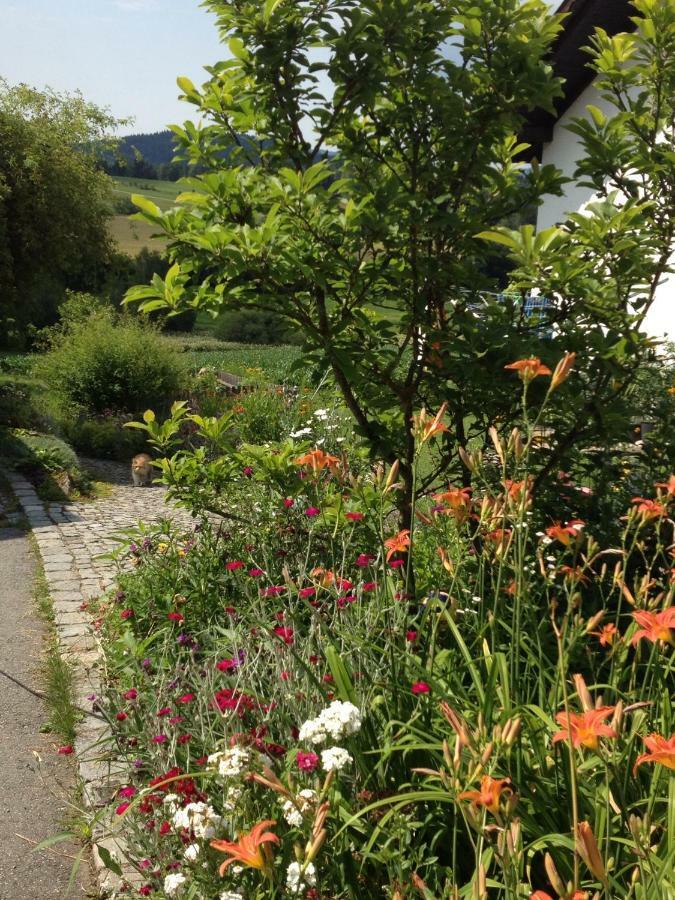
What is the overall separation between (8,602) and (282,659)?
3509mm

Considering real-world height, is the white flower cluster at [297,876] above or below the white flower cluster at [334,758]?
below

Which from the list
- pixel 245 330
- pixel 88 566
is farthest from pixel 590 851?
pixel 245 330

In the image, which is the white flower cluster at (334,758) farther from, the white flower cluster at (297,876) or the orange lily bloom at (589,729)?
the orange lily bloom at (589,729)

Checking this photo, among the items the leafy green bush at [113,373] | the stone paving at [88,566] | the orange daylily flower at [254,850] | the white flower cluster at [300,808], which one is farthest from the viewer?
the leafy green bush at [113,373]

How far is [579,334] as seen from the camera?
12.0ft

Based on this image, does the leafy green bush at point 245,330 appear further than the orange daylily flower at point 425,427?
Yes

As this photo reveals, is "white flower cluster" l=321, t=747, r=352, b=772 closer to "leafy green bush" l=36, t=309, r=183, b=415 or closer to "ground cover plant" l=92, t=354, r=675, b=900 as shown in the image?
"ground cover plant" l=92, t=354, r=675, b=900

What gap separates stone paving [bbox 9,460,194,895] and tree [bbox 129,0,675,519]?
178 cm

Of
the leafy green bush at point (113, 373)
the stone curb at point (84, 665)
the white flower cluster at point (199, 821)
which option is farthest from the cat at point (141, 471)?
the white flower cluster at point (199, 821)

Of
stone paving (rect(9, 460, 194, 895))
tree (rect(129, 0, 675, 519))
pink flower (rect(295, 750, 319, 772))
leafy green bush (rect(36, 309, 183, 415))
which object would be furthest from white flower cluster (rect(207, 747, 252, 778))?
leafy green bush (rect(36, 309, 183, 415))

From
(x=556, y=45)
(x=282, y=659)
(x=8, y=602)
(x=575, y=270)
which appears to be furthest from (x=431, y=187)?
(x=556, y=45)

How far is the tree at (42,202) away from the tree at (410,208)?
916 centimetres

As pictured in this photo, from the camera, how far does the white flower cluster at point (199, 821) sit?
6.16 feet

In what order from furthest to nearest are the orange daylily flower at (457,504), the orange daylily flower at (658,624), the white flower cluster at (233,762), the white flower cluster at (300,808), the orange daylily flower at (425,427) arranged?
the orange daylily flower at (457,504)
the orange daylily flower at (425,427)
the white flower cluster at (233,762)
the white flower cluster at (300,808)
the orange daylily flower at (658,624)
